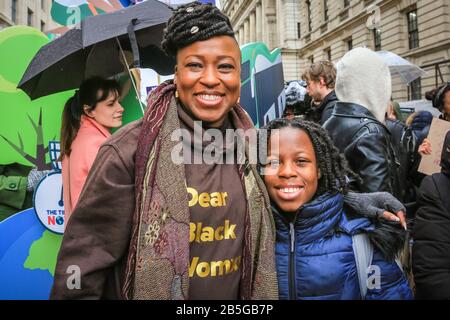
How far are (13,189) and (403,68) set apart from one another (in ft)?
28.3

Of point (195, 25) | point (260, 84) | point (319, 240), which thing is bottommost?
point (319, 240)

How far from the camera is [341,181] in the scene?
64.9 inches

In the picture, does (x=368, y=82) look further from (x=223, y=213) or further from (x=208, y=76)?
(x=223, y=213)

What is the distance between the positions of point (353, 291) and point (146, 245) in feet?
2.82

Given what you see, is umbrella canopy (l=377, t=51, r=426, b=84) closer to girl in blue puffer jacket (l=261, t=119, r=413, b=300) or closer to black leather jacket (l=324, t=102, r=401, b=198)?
black leather jacket (l=324, t=102, r=401, b=198)

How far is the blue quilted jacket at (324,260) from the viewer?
1443 mm

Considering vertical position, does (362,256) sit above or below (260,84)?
below

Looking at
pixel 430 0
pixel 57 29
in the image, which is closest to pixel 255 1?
pixel 430 0

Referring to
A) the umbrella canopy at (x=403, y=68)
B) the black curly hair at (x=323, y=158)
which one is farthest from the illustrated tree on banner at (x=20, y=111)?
the umbrella canopy at (x=403, y=68)

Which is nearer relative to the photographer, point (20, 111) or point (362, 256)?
point (362, 256)

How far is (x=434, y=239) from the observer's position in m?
1.70

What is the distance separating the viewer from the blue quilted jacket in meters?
1.44

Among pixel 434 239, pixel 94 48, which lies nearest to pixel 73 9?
pixel 94 48
